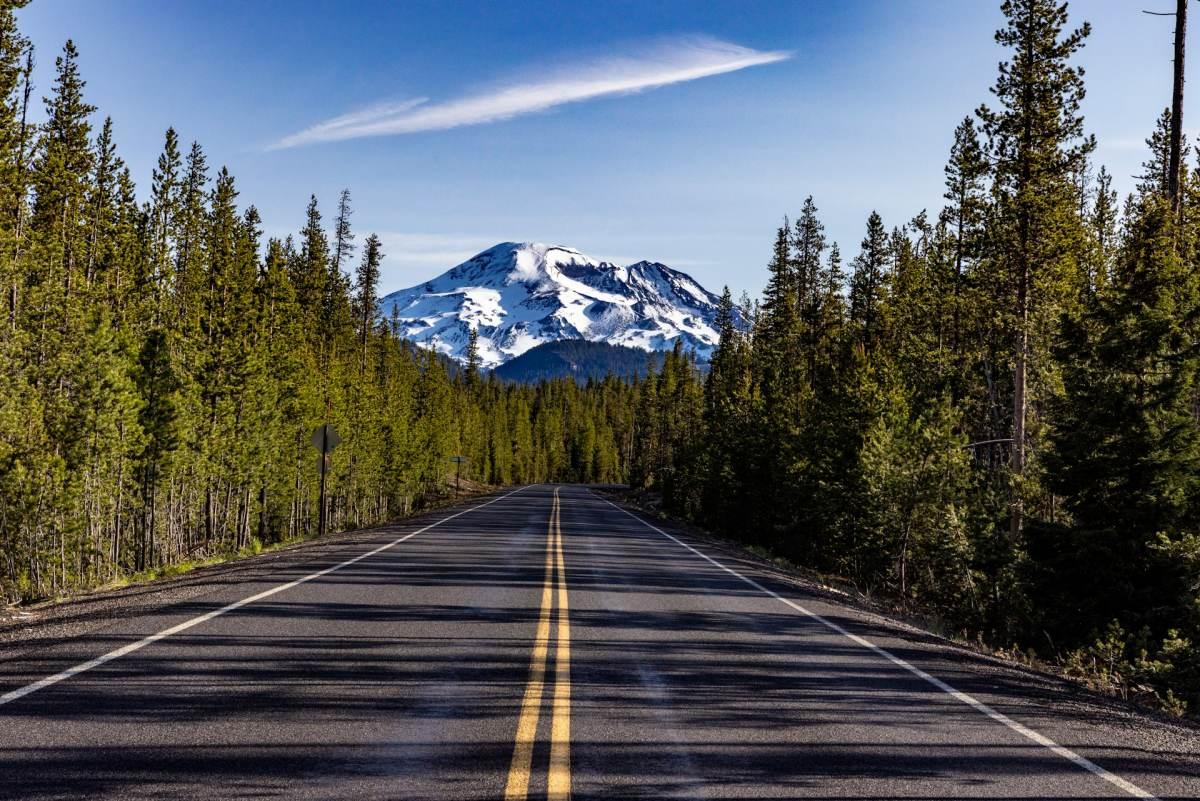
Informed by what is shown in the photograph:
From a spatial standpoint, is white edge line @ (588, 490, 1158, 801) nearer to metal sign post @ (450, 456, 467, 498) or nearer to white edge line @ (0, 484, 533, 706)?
white edge line @ (0, 484, 533, 706)

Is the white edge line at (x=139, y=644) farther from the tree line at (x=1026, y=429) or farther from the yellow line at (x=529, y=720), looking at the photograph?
the tree line at (x=1026, y=429)

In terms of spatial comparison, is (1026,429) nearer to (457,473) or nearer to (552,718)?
(552,718)

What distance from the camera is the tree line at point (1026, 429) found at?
52.9 feet

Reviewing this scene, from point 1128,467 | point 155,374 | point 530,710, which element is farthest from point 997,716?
point 155,374

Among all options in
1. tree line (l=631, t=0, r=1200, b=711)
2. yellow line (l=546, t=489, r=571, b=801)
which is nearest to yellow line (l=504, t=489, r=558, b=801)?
yellow line (l=546, t=489, r=571, b=801)

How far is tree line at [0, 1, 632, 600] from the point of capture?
87.9 feet

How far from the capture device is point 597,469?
158m

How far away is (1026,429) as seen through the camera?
28.1 m

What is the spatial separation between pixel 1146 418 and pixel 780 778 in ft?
48.4

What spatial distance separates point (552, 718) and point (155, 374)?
3416 cm

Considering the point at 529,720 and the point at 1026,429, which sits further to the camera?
the point at 1026,429

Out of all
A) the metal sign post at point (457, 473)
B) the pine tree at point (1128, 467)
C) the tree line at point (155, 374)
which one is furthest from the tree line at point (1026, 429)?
the metal sign post at point (457, 473)

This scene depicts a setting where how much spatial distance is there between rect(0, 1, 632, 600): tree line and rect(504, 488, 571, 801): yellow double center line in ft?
31.9

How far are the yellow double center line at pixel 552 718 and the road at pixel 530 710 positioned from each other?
0.08 feet
